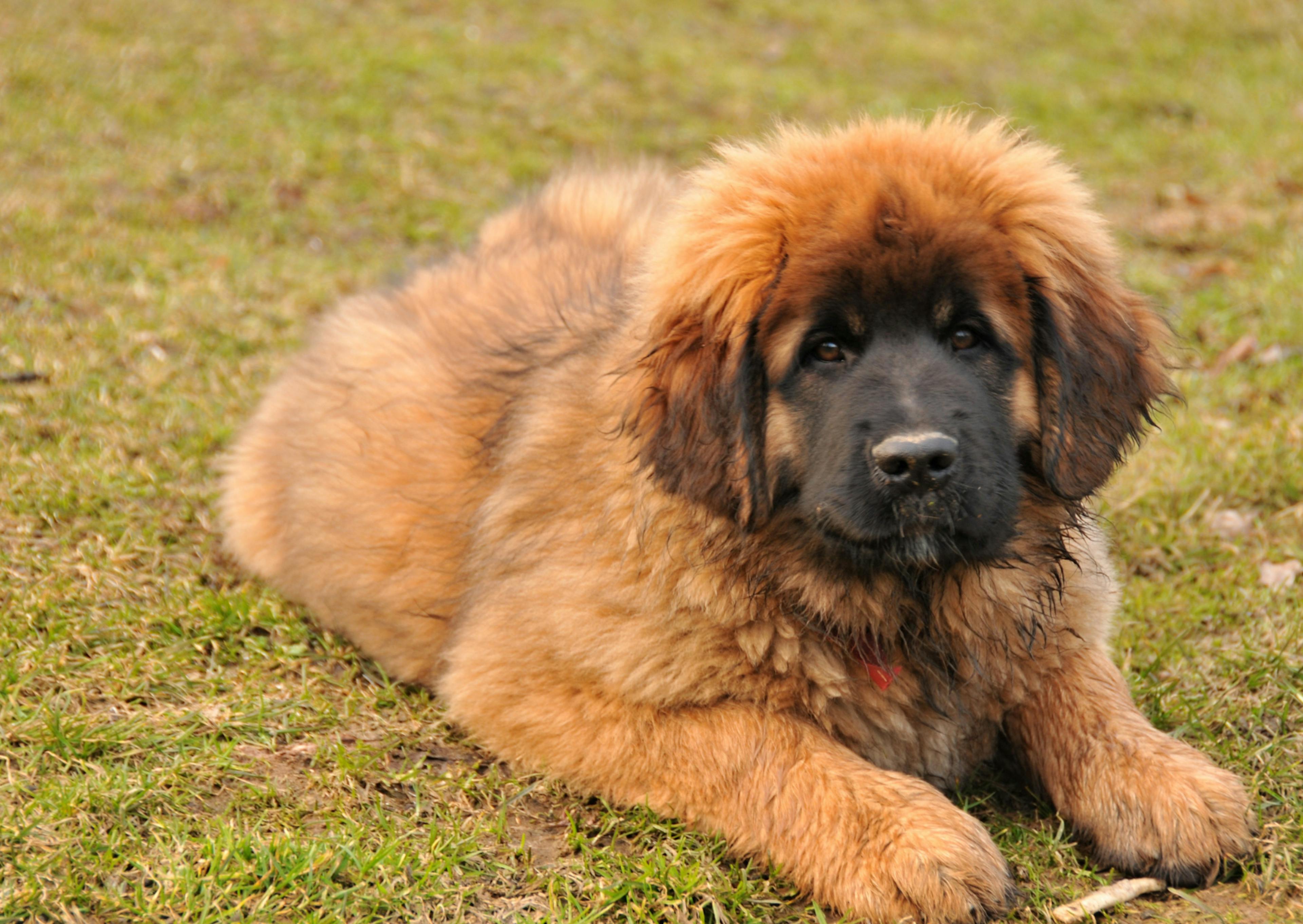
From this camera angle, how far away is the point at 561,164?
25.7ft

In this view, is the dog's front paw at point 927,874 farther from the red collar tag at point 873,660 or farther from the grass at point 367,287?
the red collar tag at point 873,660

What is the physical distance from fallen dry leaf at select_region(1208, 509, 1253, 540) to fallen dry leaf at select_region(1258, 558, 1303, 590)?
0.75 feet

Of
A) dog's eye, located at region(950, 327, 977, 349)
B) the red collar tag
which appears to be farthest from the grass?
dog's eye, located at region(950, 327, 977, 349)

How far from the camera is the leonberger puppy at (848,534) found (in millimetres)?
2729

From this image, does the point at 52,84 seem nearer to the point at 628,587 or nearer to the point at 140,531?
the point at 140,531

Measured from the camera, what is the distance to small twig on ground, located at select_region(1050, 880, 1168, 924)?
8.86 ft

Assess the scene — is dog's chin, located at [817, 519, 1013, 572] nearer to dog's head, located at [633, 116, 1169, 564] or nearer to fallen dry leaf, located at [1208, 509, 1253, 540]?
dog's head, located at [633, 116, 1169, 564]

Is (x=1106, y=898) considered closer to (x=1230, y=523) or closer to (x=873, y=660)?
(x=873, y=660)

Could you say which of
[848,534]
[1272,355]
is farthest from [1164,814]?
[1272,355]

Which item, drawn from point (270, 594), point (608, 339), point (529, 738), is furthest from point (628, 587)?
point (270, 594)

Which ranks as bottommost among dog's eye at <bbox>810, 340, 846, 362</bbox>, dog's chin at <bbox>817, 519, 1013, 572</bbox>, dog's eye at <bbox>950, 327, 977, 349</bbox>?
dog's chin at <bbox>817, 519, 1013, 572</bbox>

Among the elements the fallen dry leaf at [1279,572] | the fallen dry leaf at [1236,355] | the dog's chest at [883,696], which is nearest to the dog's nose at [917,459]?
the dog's chest at [883,696]

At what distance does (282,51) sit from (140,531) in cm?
574

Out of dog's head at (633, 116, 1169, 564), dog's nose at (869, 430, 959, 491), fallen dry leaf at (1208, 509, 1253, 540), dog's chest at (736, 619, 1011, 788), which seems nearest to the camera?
dog's nose at (869, 430, 959, 491)
